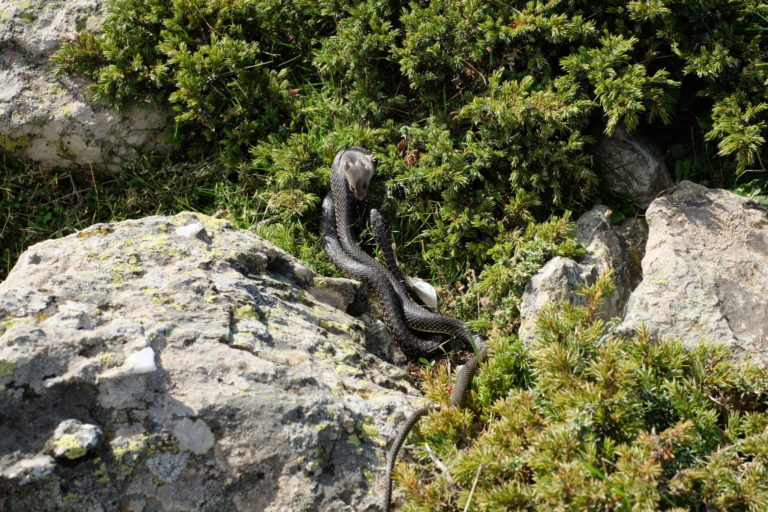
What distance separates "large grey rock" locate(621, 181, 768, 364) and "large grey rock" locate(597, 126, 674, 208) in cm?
25

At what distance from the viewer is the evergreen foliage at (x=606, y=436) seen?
10.2 feet

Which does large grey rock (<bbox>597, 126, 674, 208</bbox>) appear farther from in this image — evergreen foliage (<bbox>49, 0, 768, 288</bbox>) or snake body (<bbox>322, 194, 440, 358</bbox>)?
snake body (<bbox>322, 194, 440, 358</bbox>)

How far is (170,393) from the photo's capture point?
3.55 m

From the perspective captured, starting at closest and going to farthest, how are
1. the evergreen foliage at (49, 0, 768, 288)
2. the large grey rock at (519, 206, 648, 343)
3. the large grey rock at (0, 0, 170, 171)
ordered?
the large grey rock at (519, 206, 648, 343)
the evergreen foliage at (49, 0, 768, 288)
the large grey rock at (0, 0, 170, 171)

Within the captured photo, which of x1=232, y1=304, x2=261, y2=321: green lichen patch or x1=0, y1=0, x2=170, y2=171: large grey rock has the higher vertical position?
x1=0, y1=0, x2=170, y2=171: large grey rock

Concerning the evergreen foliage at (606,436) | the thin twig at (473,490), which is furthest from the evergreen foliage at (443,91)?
the thin twig at (473,490)

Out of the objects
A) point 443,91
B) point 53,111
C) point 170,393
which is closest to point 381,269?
point 443,91

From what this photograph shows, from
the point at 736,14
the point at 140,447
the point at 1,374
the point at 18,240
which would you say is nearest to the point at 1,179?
the point at 18,240

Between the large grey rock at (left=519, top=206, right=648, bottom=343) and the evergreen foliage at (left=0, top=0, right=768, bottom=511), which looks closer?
the evergreen foliage at (left=0, top=0, right=768, bottom=511)

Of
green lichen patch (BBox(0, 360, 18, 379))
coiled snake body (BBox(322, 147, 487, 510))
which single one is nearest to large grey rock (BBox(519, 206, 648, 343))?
coiled snake body (BBox(322, 147, 487, 510))

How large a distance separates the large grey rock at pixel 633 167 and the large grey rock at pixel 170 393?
8.33ft

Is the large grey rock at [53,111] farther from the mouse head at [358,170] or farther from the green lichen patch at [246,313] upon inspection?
the green lichen patch at [246,313]

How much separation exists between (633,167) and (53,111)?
5.31m

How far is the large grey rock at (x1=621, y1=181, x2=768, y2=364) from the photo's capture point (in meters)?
4.25
